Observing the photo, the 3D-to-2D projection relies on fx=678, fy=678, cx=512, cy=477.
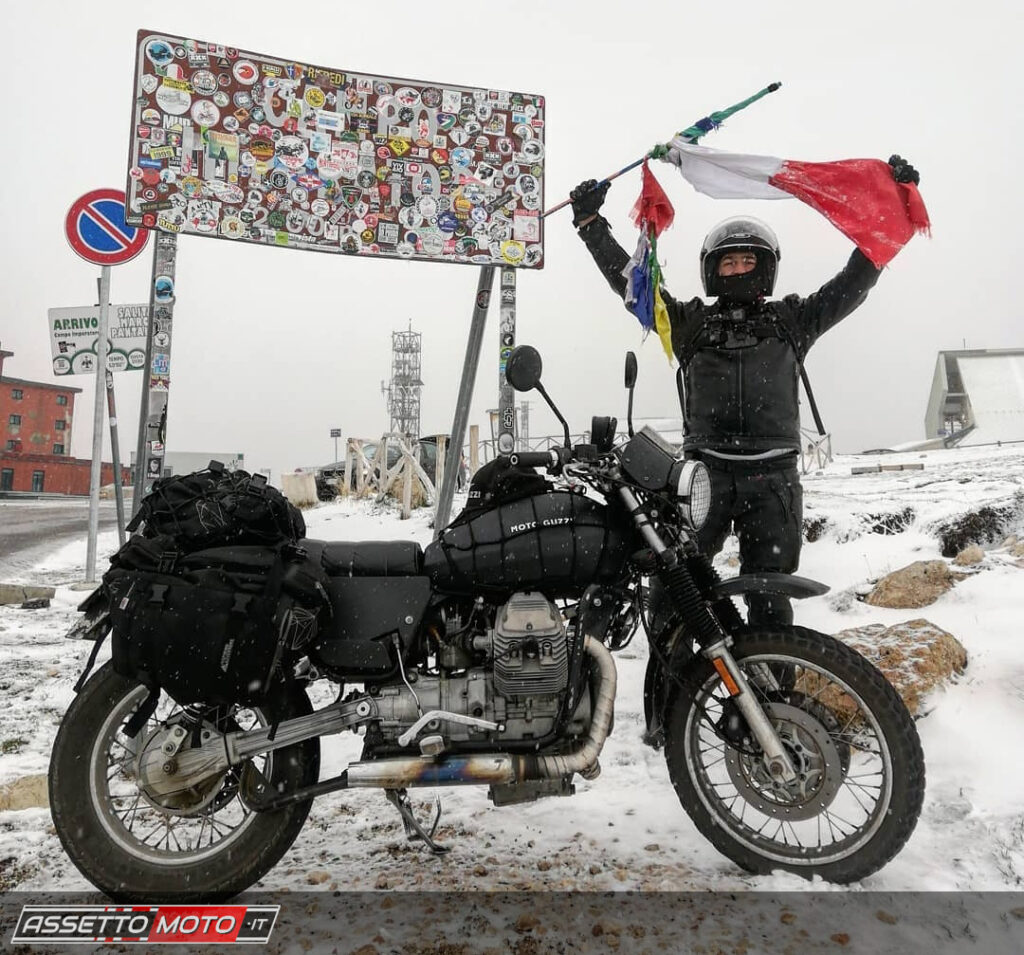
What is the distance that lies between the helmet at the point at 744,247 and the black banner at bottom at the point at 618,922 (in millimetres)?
2334

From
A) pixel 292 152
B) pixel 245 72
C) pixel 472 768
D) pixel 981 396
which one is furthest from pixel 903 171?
pixel 981 396

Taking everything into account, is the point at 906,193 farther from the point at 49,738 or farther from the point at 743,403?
the point at 49,738

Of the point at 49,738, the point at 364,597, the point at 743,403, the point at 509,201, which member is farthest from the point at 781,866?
the point at 509,201

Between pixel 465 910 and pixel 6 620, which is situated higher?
pixel 465 910

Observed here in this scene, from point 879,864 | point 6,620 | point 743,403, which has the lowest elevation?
point 6,620

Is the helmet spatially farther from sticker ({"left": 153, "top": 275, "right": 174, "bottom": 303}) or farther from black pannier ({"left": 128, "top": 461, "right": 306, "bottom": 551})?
sticker ({"left": 153, "top": 275, "right": 174, "bottom": 303})

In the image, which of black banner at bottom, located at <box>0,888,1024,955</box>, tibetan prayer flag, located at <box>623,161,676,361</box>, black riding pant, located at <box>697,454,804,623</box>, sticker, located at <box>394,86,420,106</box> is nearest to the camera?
black banner at bottom, located at <box>0,888,1024,955</box>

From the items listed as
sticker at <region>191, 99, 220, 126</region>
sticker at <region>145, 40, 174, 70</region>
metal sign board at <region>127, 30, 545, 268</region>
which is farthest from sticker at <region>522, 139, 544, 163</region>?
sticker at <region>145, 40, 174, 70</region>

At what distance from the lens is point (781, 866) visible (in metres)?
2.09

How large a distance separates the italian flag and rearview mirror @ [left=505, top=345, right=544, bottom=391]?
5.90ft

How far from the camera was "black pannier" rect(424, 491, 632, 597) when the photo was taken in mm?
2115

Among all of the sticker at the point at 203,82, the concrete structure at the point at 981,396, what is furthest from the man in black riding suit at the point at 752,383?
the concrete structure at the point at 981,396

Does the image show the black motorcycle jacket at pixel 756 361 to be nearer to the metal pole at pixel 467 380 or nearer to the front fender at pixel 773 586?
the front fender at pixel 773 586

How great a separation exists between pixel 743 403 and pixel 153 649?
7.85 feet
